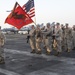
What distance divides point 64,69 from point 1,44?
11.7 ft

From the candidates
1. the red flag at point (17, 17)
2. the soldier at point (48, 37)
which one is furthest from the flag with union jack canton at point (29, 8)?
the soldier at point (48, 37)

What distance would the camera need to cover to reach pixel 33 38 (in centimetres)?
1549

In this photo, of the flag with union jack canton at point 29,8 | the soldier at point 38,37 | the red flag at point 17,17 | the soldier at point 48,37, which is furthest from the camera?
the soldier at point 38,37

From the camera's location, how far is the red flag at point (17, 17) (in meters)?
13.4

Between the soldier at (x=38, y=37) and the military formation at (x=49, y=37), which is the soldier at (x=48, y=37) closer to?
the military formation at (x=49, y=37)

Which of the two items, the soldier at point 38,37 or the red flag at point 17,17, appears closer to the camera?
the red flag at point 17,17

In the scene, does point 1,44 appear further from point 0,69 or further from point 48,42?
point 48,42

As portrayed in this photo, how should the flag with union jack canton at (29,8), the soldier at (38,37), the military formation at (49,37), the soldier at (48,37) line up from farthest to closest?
the soldier at (38,37), the soldier at (48,37), the military formation at (49,37), the flag with union jack canton at (29,8)

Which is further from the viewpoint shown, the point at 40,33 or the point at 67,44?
the point at 67,44

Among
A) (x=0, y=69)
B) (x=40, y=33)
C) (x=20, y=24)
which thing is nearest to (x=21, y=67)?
(x=0, y=69)

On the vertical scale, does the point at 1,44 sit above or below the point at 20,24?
below

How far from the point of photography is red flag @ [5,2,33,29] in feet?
44.1

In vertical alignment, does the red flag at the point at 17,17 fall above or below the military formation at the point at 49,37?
above

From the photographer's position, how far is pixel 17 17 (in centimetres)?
1353
